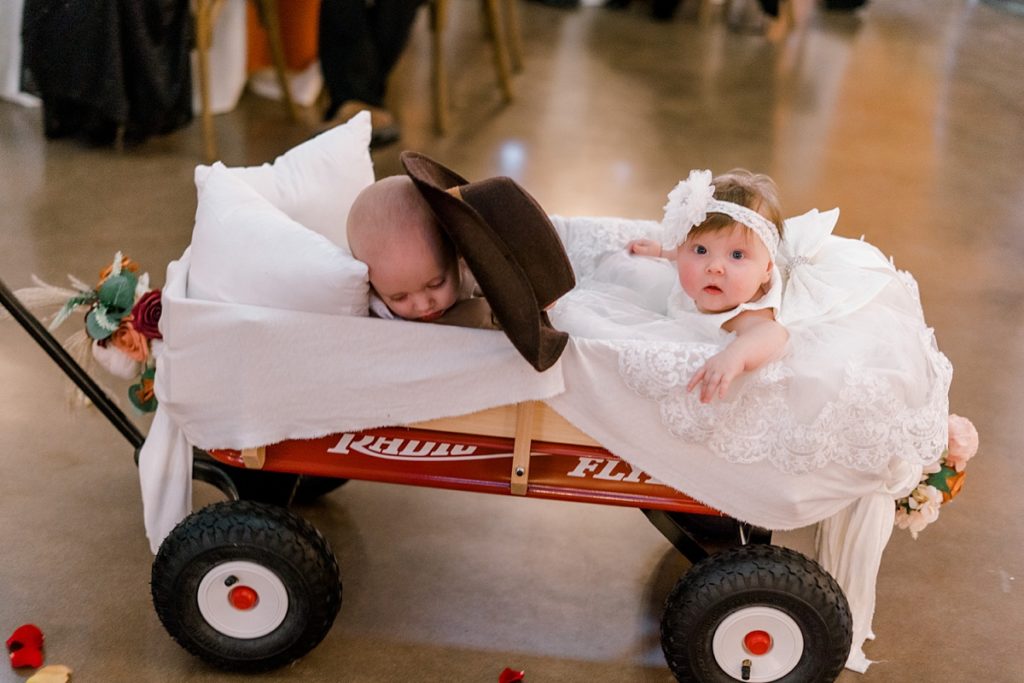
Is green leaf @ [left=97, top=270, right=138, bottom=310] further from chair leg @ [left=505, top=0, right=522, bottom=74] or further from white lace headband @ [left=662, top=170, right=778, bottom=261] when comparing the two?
chair leg @ [left=505, top=0, right=522, bottom=74]

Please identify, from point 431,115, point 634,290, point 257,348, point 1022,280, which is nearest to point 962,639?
point 634,290

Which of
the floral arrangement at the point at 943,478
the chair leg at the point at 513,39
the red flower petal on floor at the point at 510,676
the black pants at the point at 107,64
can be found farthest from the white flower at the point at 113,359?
the chair leg at the point at 513,39

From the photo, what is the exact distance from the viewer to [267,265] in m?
1.50

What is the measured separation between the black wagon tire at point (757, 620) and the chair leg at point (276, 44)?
8.37 feet

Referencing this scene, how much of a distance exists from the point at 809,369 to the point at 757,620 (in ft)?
1.21

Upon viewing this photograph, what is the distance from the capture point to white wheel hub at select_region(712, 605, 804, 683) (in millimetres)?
1567

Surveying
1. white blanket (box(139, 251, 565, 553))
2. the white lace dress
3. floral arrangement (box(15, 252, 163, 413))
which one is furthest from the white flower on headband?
floral arrangement (box(15, 252, 163, 413))

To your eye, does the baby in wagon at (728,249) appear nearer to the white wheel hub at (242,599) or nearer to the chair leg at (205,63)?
the white wheel hub at (242,599)

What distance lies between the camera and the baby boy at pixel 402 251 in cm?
147

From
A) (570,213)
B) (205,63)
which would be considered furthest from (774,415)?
(205,63)

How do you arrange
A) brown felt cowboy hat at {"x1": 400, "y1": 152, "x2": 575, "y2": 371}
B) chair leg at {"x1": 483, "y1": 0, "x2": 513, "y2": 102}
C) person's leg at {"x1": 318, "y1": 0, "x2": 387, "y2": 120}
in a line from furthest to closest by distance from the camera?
chair leg at {"x1": 483, "y1": 0, "x2": 513, "y2": 102} < person's leg at {"x1": 318, "y1": 0, "x2": 387, "y2": 120} < brown felt cowboy hat at {"x1": 400, "y1": 152, "x2": 575, "y2": 371}

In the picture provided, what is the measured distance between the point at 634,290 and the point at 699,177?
273 millimetres

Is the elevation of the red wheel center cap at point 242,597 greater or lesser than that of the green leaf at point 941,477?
lesser

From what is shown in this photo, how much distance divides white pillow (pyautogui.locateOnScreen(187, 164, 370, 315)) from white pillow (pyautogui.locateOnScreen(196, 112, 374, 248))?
0.45 feet
